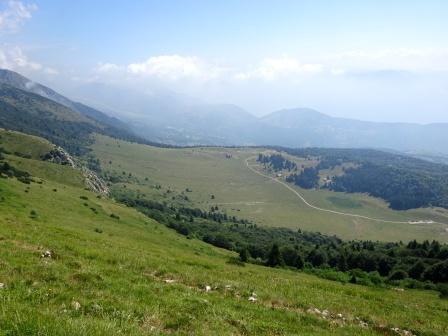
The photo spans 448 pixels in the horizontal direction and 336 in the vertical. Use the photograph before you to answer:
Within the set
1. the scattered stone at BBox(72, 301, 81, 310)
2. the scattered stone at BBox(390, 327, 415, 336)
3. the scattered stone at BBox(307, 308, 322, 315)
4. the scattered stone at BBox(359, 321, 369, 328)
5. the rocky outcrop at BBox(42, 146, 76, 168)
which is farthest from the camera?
the rocky outcrop at BBox(42, 146, 76, 168)

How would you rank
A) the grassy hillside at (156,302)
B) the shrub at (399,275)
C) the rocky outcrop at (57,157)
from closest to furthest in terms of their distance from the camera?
the grassy hillside at (156,302), the shrub at (399,275), the rocky outcrop at (57,157)

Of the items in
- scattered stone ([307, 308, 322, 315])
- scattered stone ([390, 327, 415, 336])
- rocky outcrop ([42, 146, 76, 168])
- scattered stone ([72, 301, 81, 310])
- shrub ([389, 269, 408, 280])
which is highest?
scattered stone ([72, 301, 81, 310])

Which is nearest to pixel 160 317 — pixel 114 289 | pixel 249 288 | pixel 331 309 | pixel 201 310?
pixel 201 310

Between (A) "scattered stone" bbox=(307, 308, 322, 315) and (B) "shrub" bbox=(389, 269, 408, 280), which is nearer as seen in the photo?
(A) "scattered stone" bbox=(307, 308, 322, 315)

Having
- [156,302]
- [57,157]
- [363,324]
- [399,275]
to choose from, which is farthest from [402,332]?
[57,157]

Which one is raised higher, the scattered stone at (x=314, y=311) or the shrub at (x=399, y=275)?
the scattered stone at (x=314, y=311)

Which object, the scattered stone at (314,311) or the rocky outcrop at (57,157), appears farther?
the rocky outcrop at (57,157)

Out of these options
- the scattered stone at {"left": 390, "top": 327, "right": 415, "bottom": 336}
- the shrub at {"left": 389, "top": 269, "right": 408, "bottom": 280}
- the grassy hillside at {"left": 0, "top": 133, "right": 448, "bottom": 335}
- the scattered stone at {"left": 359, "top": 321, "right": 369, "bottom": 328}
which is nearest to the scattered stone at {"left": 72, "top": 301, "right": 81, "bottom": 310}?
the grassy hillside at {"left": 0, "top": 133, "right": 448, "bottom": 335}

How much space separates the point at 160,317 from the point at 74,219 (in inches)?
2254

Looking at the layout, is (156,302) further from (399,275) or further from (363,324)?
(399,275)

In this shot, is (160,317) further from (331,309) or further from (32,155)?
(32,155)

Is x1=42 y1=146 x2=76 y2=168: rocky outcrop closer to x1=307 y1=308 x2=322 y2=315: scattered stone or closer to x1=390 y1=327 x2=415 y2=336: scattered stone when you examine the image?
x1=307 y1=308 x2=322 y2=315: scattered stone

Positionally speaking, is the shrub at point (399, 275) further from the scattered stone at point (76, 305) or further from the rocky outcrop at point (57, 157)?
the rocky outcrop at point (57, 157)

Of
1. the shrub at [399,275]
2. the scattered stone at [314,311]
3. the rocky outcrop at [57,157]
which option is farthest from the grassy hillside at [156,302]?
the rocky outcrop at [57,157]
